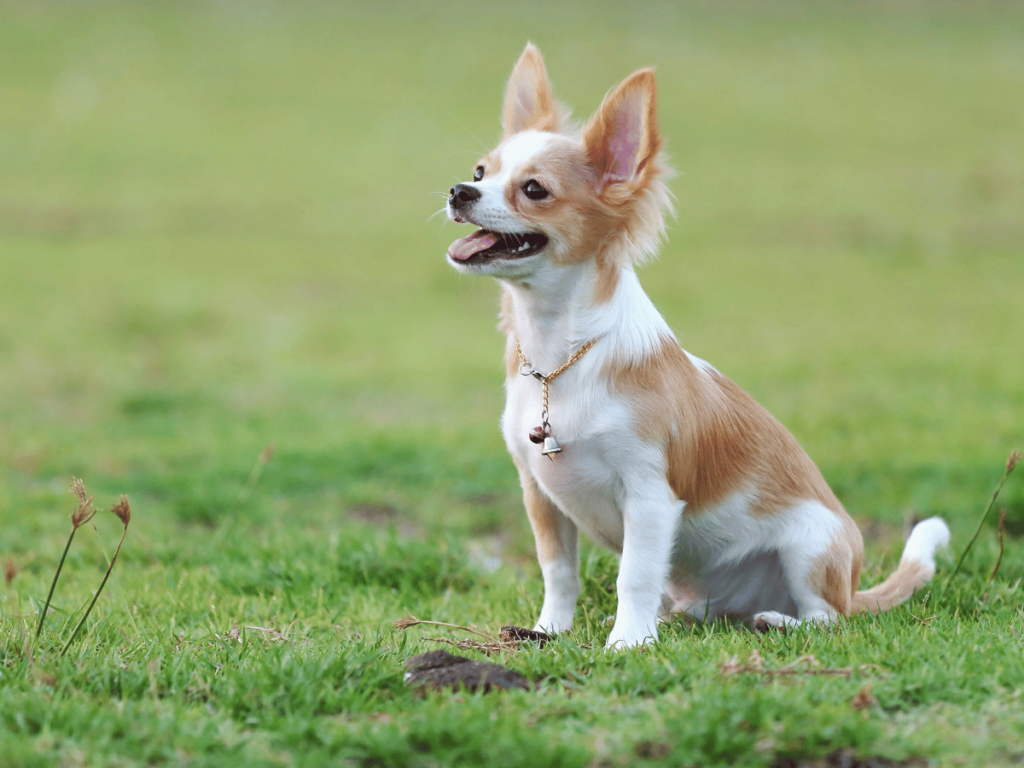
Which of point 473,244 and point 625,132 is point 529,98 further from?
point 473,244

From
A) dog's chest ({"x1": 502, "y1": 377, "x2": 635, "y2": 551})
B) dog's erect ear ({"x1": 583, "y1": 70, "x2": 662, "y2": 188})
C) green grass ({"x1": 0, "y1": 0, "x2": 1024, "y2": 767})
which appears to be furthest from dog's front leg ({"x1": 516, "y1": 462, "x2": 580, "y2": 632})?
dog's erect ear ({"x1": 583, "y1": 70, "x2": 662, "y2": 188})

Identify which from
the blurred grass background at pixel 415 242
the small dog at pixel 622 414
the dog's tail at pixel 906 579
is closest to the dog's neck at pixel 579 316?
the small dog at pixel 622 414

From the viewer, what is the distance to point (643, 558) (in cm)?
364

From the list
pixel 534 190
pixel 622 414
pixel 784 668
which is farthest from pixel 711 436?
pixel 534 190

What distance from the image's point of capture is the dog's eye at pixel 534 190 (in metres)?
3.64

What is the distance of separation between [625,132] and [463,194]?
658 mm

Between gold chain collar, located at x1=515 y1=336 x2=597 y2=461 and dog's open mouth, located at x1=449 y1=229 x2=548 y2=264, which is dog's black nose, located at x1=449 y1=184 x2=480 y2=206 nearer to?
dog's open mouth, located at x1=449 y1=229 x2=548 y2=264

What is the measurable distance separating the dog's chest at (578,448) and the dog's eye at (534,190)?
2.15 ft

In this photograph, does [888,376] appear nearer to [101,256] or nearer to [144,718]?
[144,718]

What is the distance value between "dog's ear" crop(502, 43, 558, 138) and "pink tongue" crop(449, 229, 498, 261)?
2.00 feet

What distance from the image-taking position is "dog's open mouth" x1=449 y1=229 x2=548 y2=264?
11.9ft

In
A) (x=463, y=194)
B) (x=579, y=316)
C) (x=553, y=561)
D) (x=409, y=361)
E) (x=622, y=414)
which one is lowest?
(x=553, y=561)

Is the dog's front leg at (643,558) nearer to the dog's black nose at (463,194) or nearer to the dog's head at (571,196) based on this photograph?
the dog's head at (571,196)

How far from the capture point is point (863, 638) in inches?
136
